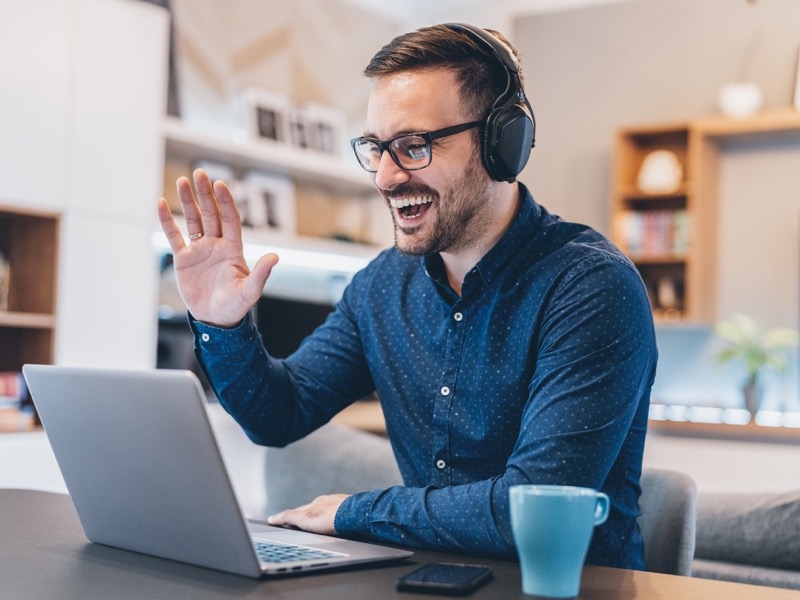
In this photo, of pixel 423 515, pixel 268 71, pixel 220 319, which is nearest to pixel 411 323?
pixel 220 319

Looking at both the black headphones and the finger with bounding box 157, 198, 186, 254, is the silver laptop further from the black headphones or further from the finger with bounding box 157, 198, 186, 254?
the black headphones

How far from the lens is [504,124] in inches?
57.5

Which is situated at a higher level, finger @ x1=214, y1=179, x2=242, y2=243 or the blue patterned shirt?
finger @ x1=214, y1=179, x2=242, y2=243

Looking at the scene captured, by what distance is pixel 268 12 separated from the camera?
15.8ft

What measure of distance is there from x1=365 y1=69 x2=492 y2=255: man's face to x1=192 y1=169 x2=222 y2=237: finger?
0.27 metres

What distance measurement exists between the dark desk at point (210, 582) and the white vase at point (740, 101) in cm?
417

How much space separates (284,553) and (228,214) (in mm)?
538

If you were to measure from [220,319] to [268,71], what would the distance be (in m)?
3.65

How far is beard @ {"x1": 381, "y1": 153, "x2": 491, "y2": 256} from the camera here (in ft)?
4.84

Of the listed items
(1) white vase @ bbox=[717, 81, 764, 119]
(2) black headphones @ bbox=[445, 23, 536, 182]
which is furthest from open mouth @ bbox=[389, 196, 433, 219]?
(1) white vase @ bbox=[717, 81, 764, 119]

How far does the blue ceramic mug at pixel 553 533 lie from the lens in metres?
0.77

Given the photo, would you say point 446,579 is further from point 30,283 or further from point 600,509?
point 30,283

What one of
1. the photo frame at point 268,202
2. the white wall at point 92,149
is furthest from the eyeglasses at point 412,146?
the photo frame at point 268,202

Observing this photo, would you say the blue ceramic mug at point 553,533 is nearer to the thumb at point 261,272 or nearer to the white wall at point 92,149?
the thumb at point 261,272
